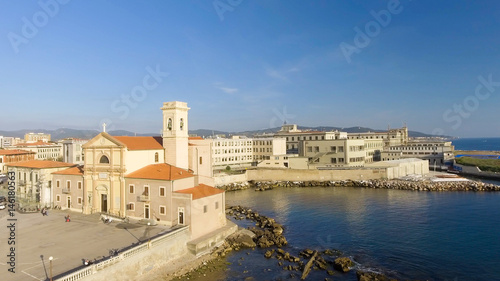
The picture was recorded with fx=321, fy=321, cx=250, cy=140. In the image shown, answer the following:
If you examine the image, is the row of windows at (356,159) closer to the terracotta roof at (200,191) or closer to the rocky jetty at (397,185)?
the rocky jetty at (397,185)

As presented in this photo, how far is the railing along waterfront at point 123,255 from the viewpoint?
16.8 meters

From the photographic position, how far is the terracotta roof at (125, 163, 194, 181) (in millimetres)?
28016

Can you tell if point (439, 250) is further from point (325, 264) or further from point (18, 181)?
point (18, 181)

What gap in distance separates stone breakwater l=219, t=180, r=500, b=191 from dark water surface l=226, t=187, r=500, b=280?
407cm

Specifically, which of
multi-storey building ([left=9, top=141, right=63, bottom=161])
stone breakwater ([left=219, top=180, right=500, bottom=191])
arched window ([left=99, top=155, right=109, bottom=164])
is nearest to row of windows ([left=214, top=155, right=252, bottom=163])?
stone breakwater ([left=219, top=180, right=500, bottom=191])

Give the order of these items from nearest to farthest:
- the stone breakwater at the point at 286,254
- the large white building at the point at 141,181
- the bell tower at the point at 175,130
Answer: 1. the stone breakwater at the point at 286,254
2. the large white building at the point at 141,181
3. the bell tower at the point at 175,130

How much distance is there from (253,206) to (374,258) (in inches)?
881

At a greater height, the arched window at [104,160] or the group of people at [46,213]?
the arched window at [104,160]

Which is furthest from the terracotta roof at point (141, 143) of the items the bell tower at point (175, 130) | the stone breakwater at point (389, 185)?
the stone breakwater at point (389, 185)

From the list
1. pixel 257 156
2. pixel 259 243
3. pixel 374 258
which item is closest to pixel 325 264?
pixel 374 258

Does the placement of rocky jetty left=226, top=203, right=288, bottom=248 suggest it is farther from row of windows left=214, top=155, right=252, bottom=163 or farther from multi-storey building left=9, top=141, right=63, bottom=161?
multi-storey building left=9, top=141, right=63, bottom=161

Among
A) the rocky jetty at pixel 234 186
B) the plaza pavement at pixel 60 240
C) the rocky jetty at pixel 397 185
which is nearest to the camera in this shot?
the plaza pavement at pixel 60 240

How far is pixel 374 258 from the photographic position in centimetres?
2495

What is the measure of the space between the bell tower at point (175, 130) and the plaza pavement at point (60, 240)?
8.69 meters
